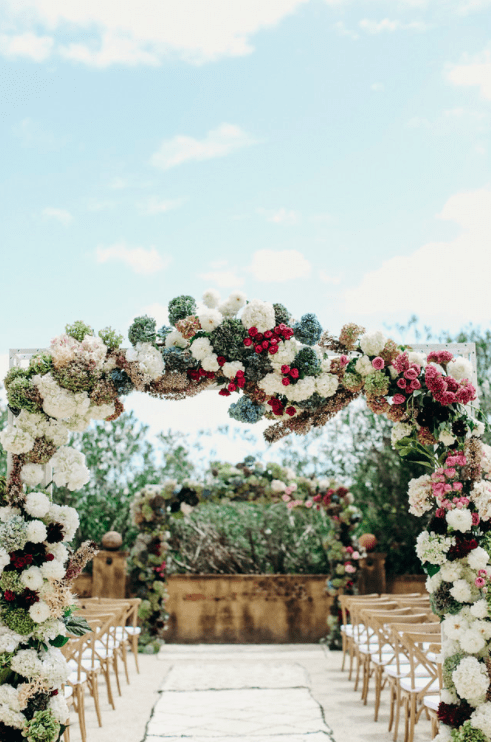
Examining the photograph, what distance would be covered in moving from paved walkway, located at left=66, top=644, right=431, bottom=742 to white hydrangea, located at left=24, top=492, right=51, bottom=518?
2.42 metres

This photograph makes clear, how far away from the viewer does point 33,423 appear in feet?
16.2

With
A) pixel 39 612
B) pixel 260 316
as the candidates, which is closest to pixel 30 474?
pixel 39 612

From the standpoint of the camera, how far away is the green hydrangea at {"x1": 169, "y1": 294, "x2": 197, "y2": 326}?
16.8ft

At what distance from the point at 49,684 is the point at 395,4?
6.41m

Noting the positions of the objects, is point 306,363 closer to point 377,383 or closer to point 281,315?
point 281,315

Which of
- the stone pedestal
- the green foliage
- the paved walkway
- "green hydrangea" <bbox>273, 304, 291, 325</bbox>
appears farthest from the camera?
the green foliage

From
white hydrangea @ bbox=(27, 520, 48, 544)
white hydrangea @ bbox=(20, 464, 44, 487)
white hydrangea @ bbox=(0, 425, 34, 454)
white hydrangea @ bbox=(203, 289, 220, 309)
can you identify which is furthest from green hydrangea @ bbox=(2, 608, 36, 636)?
white hydrangea @ bbox=(203, 289, 220, 309)

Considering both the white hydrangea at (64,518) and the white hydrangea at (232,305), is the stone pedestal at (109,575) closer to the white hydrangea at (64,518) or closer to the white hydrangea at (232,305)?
the white hydrangea at (64,518)

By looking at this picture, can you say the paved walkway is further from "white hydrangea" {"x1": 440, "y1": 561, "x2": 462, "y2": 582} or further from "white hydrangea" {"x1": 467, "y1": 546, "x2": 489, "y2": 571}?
"white hydrangea" {"x1": 467, "y1": 546, "x2": 489, "y2": 571}

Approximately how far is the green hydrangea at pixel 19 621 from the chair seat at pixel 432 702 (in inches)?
113

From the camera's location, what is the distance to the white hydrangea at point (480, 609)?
4.71m

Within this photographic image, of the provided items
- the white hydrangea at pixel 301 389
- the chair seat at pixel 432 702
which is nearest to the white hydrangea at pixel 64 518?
the white hydrangea at pixel 301 389

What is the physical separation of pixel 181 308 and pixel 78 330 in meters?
0.75

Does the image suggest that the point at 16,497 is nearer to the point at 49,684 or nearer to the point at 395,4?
the point at 49,684
